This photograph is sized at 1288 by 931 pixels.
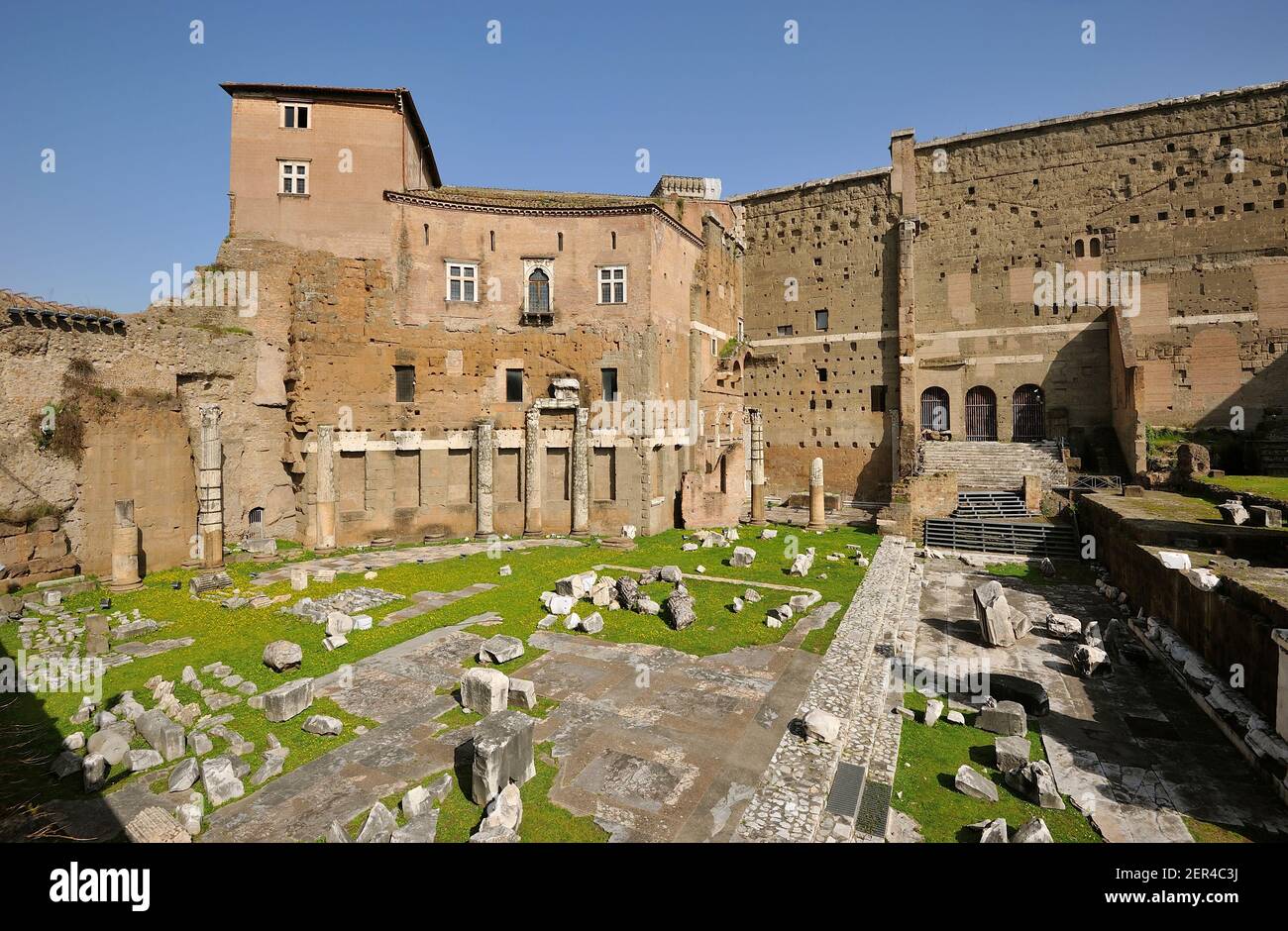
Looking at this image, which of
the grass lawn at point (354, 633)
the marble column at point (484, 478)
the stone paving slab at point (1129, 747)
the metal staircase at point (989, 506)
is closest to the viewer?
the stone paving slab at point (1129, 747)

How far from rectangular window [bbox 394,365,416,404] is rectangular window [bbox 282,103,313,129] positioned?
30.4ft

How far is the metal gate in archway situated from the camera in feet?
98.1

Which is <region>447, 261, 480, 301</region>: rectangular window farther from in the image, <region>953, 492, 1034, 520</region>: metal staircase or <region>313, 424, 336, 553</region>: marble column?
<region>953, 492, 1034, 520</region>: metal staircase

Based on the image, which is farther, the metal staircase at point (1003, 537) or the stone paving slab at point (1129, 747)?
the metal staircase at point (1003, 537)

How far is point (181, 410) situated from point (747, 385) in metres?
25.6

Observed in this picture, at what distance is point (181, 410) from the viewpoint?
58.7 ft

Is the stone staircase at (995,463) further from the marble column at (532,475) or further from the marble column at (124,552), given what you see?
the marble column at (124,552)

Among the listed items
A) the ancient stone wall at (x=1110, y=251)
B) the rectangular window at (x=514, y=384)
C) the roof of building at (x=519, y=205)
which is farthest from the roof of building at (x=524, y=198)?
the ancient stone wall at (x=1110, y=251)

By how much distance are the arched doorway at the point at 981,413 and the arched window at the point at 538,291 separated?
2121 centimetres

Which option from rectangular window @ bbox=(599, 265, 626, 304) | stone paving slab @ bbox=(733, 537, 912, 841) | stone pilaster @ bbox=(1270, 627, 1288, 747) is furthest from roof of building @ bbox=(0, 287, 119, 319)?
stone pilaster @ bbox=(1270, 627, 1288, 747)

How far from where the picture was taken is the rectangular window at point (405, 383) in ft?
70.7

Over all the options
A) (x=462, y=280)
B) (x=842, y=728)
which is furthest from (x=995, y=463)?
(x=462, y=280)
